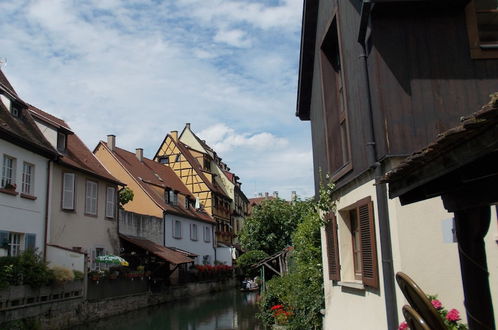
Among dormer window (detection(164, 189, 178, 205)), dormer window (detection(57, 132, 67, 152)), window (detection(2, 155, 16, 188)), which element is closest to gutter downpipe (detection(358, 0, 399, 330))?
window (detection(2, 155, 16, 188))

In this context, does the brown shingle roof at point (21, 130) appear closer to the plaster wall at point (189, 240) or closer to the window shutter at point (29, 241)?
the window shutter at point (29, 241)

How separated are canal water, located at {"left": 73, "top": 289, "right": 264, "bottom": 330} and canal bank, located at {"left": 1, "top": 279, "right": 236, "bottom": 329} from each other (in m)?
0.36

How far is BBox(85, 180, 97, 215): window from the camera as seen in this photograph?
2367 cm

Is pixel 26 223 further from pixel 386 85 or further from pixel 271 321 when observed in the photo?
pixel 386 85

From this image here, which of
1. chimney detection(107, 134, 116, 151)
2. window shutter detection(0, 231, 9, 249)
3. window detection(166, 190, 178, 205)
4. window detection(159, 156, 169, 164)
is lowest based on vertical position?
window shutter detection(0, 231, 9, 249)

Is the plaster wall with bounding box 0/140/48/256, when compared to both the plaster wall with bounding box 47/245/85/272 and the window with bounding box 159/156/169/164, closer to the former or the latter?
the plaster wall with bounding box 47/245/85/272

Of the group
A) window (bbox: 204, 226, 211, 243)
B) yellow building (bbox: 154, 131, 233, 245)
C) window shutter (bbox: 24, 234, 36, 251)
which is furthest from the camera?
yellow building (bbox: 154, 131, 233, 245)

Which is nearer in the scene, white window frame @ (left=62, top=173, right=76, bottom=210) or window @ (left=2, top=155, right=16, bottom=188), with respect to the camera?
window @ (left=2, top=155, right=16, bottom=188)

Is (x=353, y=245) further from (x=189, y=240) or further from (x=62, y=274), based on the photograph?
(x=189, y=240)

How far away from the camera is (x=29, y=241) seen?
18.8m

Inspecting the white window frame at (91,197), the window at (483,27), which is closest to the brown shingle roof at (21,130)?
the white window frame at (91,197)

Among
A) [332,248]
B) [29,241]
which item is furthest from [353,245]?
[29,241]

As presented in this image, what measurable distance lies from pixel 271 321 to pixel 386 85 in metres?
12.1

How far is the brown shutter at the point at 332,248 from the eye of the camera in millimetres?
9945
